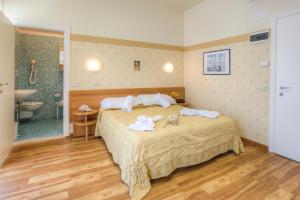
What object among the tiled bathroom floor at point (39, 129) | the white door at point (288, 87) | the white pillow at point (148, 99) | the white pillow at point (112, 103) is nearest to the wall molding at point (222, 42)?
the white door at point (288, 87)

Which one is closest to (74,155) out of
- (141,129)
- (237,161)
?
(141,129)

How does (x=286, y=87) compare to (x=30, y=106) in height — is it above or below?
above

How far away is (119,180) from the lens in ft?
7.12

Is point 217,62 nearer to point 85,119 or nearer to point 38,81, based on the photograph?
point 85,119

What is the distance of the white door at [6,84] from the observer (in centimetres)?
241

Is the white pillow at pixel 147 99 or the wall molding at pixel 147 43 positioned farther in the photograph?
the white pillow at pixel 147 99

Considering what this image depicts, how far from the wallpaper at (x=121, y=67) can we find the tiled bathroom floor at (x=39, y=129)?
1132mm

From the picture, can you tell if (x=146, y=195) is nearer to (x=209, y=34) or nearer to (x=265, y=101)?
(x=265, y=101)

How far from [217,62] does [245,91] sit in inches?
34.6

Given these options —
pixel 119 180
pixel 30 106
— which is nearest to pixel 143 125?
pixel 119 180

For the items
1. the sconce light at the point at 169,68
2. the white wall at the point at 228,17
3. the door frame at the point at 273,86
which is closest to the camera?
the door frame at the point at 273,86

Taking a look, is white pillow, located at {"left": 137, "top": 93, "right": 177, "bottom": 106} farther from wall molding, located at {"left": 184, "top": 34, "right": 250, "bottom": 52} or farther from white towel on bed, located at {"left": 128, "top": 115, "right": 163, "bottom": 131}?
wall molding, located at {"left": 184, "top": 34, "right": 250, "bottom": 52}

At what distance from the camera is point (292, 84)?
104 inches

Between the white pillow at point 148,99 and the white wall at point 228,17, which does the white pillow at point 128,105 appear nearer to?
the white pillow at point 148,99
